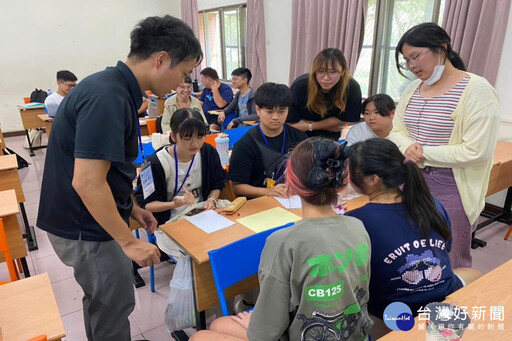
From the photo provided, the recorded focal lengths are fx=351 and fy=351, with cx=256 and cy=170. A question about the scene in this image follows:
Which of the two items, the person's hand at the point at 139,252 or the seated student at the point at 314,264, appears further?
the person's hand at the point at 139,252

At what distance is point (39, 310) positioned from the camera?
1.10 meters

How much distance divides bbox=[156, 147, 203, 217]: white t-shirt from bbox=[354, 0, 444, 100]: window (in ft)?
9.20

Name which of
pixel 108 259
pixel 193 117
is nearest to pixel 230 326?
pixel 108 259

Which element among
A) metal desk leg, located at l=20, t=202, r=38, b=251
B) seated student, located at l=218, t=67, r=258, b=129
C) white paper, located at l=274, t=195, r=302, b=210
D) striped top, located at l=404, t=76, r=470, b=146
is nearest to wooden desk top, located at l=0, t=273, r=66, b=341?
white paper, located at l=274, t=195, r=302, b=210

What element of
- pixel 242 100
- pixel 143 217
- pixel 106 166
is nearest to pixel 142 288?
pixel 143 217

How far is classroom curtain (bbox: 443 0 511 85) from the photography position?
295 centimetres

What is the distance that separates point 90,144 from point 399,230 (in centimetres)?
99

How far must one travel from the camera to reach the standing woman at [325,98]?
92.6 inches

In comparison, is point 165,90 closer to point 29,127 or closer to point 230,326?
point 230,326

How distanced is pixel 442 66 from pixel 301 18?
136 inches

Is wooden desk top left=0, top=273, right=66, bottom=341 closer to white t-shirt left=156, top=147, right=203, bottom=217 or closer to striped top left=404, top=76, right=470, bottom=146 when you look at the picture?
white t-shirt left=156, top=147, right=203, bottom=217

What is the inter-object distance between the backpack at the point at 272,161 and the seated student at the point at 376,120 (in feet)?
1.87
